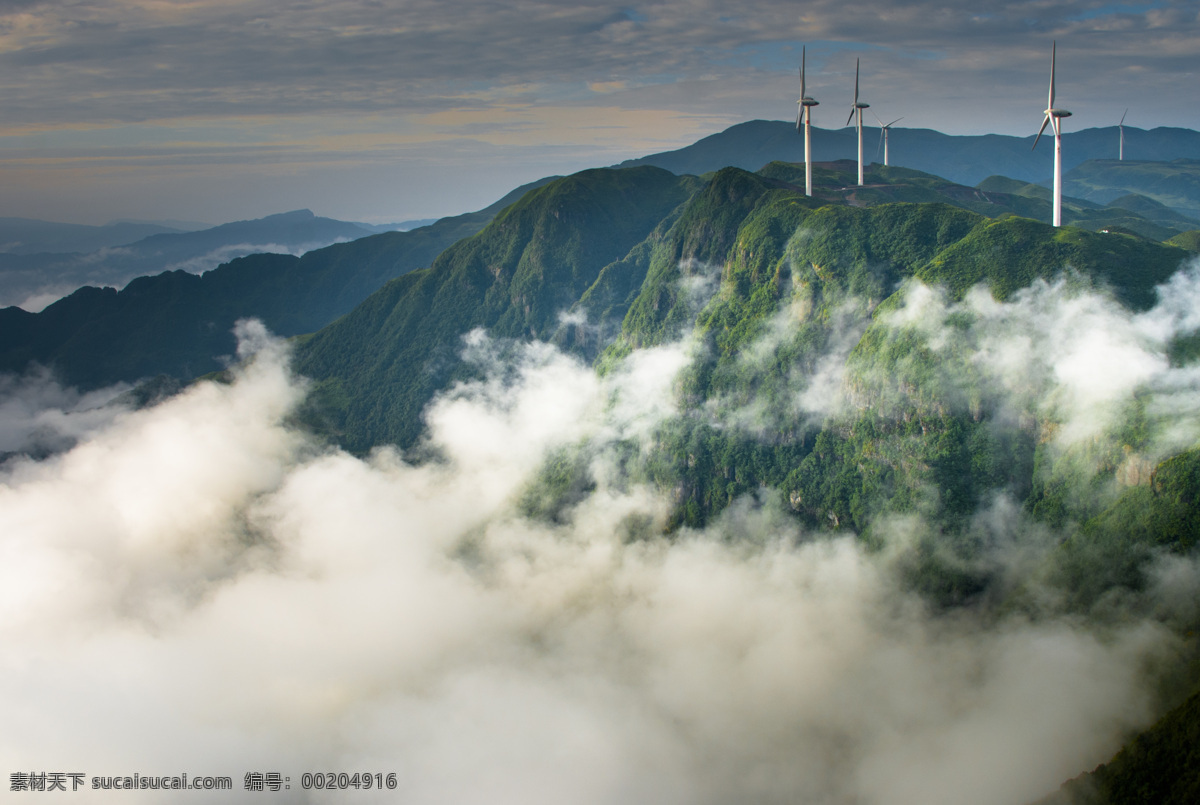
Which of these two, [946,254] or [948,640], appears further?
[946,254]

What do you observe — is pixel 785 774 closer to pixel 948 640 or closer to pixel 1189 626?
pixel 948 640

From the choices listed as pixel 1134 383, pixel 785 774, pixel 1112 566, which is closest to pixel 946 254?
pixel 1134 383

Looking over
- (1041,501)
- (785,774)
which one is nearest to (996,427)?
(1041,501)

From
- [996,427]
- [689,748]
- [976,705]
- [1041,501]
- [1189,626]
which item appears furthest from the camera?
[689,748]

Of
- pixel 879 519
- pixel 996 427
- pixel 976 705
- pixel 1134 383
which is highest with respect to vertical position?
pixel 1134 383

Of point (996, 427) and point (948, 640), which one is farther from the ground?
point (996, 427)

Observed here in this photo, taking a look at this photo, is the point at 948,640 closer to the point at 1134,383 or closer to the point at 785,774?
the point at 785,774

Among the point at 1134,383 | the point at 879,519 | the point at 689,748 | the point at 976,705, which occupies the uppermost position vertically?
the point at 1134,383

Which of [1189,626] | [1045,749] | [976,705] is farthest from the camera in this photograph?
[976,705]

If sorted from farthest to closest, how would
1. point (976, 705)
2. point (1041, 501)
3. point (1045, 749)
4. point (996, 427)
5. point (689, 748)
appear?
point (689, 748)
point (996, 427)
point (1041, 501)
point (976, 705)
point (1045, 749)
